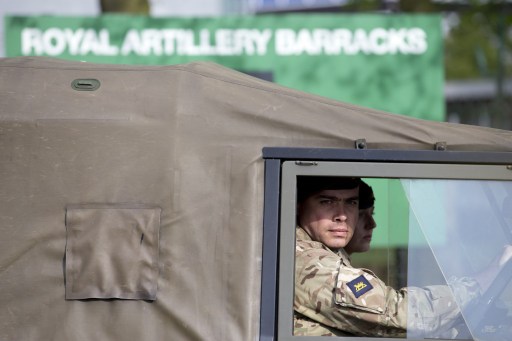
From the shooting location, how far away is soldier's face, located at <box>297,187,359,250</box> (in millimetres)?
3584

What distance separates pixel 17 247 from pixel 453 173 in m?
1.59

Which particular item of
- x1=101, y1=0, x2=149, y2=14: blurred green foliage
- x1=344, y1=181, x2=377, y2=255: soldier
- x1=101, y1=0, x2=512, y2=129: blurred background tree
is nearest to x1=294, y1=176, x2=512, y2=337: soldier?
x1=344, y1=181, x2=377, y2=255: soldier

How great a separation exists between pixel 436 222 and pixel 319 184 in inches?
18.0

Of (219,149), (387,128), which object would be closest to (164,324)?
(219,149)

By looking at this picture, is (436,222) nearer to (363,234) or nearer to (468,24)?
(363,234)

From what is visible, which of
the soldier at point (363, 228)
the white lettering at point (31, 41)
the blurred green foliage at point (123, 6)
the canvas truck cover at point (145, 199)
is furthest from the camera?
the blurred green foliage at point (123, 6)

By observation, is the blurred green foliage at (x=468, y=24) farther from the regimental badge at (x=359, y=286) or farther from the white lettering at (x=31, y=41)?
the regimental badge at (x=359, y=286)

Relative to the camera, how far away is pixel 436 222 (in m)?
3.30

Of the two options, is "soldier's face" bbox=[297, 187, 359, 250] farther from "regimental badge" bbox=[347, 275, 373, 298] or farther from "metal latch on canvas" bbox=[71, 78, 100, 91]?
"metal latch on canvas" bbox=[71, 78, 100, 91]

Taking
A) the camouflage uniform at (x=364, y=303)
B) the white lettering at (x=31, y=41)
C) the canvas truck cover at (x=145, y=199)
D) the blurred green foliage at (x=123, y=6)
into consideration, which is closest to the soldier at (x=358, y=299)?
the camouflage uniform at (x=364, y=303)

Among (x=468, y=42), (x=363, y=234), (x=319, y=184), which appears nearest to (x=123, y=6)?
(x=363, y=234)

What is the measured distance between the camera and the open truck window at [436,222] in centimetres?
322

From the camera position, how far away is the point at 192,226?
3.26 meters

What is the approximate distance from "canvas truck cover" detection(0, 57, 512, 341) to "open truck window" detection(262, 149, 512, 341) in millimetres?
94
